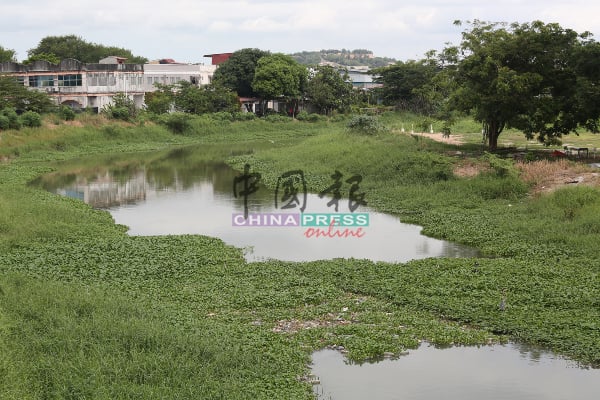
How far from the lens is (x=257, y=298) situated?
40.3ft

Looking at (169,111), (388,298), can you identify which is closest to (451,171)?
(388,298)

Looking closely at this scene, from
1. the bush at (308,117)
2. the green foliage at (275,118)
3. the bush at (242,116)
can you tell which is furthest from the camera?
the bush at (308,117)

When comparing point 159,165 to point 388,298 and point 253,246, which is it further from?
point 388,298

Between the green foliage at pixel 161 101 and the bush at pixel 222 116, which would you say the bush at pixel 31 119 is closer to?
the green foliage at pixel 161 101

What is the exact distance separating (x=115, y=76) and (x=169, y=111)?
591cm

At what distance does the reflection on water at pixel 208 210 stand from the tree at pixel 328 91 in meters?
26.2

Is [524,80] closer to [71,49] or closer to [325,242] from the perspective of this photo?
[325,242]

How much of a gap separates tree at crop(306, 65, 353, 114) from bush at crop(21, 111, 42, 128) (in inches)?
1092

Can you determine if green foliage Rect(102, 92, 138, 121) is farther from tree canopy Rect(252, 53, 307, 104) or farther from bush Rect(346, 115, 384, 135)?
bush Rect(346, 115, 384, 135)

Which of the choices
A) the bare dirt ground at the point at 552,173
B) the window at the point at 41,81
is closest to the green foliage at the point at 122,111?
the window at the point at 41,81

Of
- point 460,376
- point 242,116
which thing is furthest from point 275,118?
point 460,376

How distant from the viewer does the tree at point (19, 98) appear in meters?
38.6

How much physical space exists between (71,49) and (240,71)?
2114 centimetres

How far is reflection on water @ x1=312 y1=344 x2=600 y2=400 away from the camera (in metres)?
9.30
